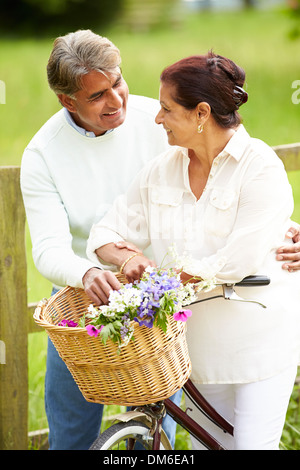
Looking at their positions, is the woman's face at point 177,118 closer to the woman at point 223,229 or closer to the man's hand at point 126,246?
the woman at point 223,229

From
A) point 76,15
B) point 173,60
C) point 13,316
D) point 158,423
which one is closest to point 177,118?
point 158,423

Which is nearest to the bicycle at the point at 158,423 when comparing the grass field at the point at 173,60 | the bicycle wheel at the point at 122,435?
the bicycle wheel at the point at 122,435

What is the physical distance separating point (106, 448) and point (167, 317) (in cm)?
52

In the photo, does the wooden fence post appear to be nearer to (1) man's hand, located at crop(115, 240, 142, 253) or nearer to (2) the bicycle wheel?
(1) man's hand, located at crop(115, 240, 142, 253)

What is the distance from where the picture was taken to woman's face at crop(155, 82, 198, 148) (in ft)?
8.09

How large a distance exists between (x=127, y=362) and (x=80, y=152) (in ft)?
3.19

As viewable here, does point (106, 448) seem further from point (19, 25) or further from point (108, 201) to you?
point (19, 25)

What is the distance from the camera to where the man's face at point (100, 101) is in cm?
266

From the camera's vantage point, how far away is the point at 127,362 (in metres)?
2.21

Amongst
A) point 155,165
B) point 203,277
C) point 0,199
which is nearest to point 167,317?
point 203,277

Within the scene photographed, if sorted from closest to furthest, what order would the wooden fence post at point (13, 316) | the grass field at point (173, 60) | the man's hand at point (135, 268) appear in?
the man's hand at point (135, 268)
the wooden fence post at point (13, 316)
the grass field at point (173, 60)

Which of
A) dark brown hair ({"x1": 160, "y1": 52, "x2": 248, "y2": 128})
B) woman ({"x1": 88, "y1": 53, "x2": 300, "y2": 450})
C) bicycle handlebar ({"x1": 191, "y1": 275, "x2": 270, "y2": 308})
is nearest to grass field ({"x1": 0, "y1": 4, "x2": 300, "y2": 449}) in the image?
woman ({"x1": 88, "y1": 53, "x2": 300, "y2": 450})

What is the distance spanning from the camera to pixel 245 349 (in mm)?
2613

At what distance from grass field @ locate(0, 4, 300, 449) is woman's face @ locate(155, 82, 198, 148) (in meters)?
2.04
